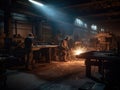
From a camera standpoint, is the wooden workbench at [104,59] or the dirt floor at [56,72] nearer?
the wooden workbench at [104,59]

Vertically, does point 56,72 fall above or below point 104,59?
below

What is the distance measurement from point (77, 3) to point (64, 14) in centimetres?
364

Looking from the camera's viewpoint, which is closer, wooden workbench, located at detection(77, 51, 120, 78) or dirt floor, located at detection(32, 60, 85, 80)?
wooden workbench, located at detection(77, 51, 120, 78)

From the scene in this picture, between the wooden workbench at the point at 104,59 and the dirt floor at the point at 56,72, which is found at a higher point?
the wooden workbench at the point at 104,59

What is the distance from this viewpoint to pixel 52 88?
20.5ft

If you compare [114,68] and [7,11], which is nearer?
[114,68]

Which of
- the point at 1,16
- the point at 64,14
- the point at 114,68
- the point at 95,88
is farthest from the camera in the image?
the point at 64,14

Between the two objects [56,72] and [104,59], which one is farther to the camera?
[56,72]

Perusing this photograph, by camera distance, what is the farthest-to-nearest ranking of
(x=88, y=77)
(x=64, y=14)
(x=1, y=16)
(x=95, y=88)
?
(x=64, y=14), (x=1, y=16), (x=88, y=77), (x=95, y=88)

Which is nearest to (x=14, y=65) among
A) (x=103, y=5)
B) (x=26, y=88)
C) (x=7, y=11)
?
(x=7, y=11)

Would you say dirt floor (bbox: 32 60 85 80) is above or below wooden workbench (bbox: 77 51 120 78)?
below

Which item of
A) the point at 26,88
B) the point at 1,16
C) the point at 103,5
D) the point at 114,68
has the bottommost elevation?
the point at 26,88

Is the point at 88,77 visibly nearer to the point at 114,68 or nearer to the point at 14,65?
the point at 114,68

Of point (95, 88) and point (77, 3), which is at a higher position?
point (77, 3)
